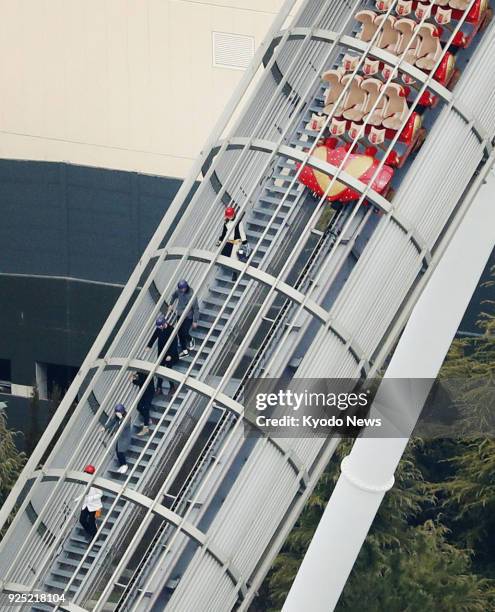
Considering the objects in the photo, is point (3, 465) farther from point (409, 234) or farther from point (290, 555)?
point (409, 234)

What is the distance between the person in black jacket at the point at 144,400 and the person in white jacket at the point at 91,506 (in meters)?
1.50

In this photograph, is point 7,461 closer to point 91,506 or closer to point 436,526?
point 436,526

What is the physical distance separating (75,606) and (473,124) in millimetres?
12165

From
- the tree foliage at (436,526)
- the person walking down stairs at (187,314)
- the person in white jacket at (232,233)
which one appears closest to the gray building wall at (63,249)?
the tree foliage at (436,526)

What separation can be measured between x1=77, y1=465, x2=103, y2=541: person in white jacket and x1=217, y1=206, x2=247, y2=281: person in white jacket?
5208 millimetres

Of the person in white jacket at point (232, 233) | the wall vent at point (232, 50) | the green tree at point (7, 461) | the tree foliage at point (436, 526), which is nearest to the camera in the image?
the person in white jacket at point (232, 233)

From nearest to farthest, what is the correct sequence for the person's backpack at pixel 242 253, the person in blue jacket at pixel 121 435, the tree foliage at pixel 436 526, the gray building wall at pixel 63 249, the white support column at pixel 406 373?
the white support column at pixel 406 373 < the person in blue jacket at pixel 121 435 < the person's backpack at pixel 242 253 < the tree foliage at pixel 436 526 < the gray building wall at pixel 63 249

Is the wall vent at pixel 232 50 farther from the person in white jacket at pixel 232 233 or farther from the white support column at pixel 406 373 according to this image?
the white support column at pixel 406 373

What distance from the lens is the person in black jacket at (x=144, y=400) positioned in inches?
1341

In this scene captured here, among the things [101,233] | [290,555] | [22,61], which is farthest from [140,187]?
[290,555]

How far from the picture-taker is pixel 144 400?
1345 inches

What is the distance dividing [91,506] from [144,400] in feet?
8.02

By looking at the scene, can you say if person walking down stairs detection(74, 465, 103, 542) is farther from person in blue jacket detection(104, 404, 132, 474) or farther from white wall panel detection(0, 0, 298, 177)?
white wall panel detection(0, 0, 298, 177)

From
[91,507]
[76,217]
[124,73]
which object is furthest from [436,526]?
[91,507]
